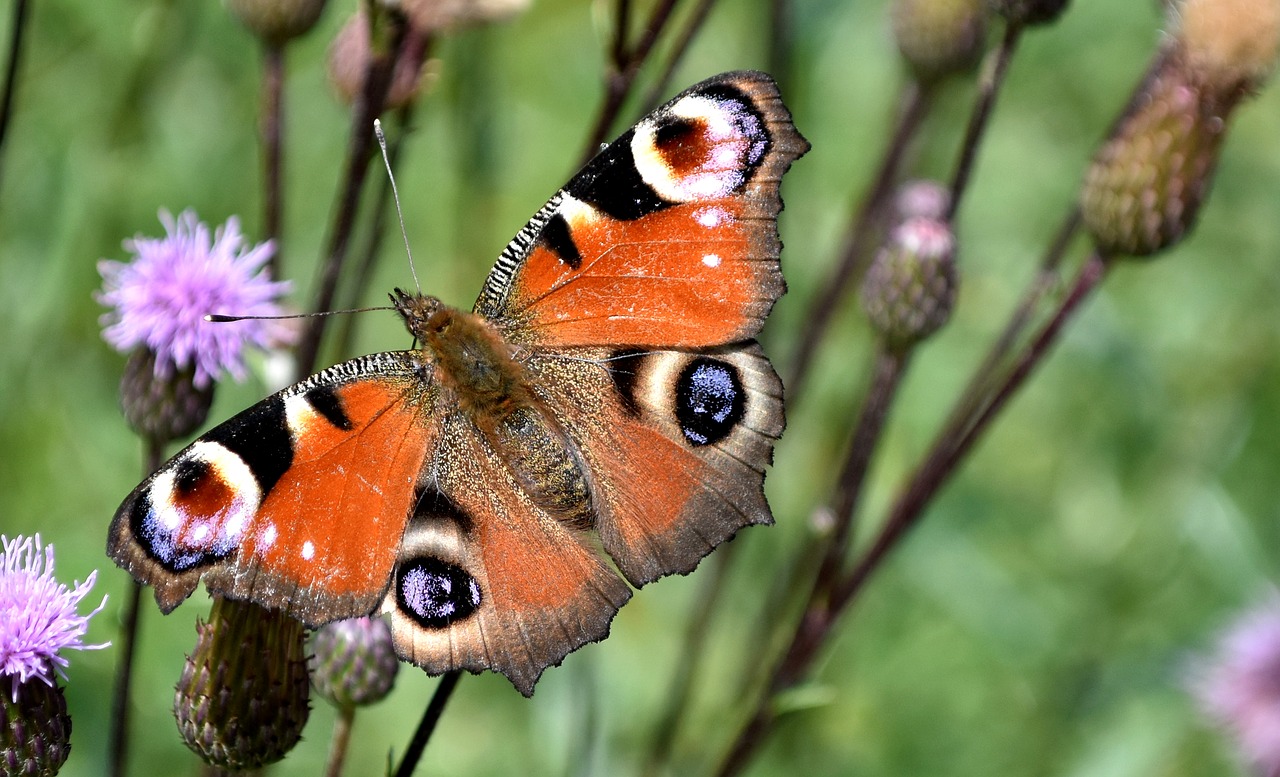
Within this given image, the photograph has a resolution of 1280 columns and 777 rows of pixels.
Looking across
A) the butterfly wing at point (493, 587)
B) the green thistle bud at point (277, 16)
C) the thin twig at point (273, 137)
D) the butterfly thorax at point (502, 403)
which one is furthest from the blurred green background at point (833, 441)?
the butterfly wing at point (493, 587)

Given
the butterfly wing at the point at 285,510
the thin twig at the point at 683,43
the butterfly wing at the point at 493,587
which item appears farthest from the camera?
the thin twig at the point at 683,43

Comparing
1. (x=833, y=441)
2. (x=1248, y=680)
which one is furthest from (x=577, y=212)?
(x=1248, y=680)

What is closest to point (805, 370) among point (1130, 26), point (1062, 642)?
point (1062, 642)

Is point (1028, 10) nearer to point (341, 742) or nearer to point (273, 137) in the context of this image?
point (273, 137)

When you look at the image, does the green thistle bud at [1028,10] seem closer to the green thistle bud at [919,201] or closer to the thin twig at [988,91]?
the thin twig at [988,91]

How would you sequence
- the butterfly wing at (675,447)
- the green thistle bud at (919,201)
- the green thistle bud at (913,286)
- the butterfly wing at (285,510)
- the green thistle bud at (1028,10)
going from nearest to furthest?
1. the butterfly wing at (285,510)
2. the butterfly wing at (675,447)
3. the green thistle bud at (1028,10)
4. the green thistle bud at (913,286)
5. the green thistle bud at (919,201)

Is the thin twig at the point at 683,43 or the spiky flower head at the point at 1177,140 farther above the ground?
the thin twig at the point at 683,43

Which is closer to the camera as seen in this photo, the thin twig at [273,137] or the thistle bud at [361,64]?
the thin twig at [273,137]

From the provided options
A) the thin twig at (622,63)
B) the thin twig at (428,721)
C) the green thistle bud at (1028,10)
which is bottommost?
the thin twig at (428,721)
